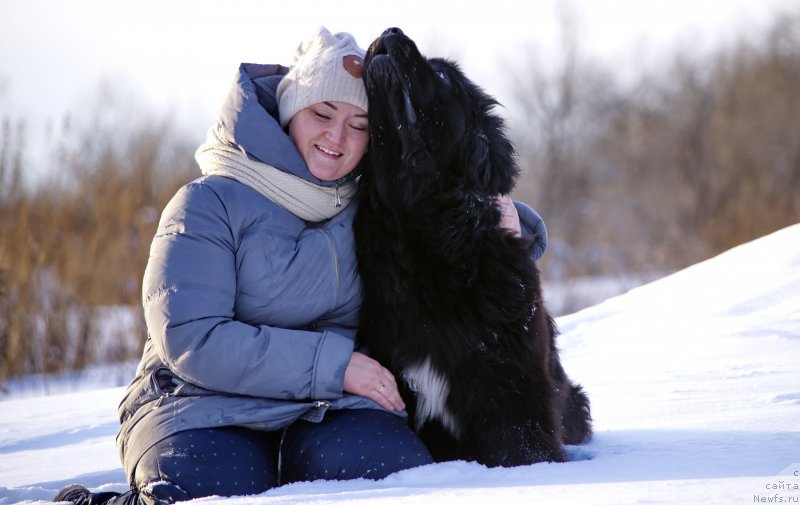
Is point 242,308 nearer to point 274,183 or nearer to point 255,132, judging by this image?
point 274,183

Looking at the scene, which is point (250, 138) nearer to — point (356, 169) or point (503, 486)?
point (356, 169)

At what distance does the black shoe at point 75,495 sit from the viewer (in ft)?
7.08

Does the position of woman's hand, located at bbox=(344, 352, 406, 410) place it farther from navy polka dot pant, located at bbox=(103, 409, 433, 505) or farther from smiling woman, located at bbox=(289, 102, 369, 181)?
smiling woman, located at bbox=(289, 102, 369, 181)

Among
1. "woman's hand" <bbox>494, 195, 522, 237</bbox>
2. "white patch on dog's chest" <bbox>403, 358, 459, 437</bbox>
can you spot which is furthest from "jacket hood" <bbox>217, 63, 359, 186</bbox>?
"white patch on dog's chest" <bbox>403, 358, 459, 437</bbox>

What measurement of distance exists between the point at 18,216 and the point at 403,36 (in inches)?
178

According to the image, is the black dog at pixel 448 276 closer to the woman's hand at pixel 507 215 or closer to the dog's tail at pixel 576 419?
the woman's hand at pixel 507 215

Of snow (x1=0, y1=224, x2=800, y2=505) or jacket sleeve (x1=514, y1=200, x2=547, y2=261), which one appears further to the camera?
jacket sleeve (x1=514, y1=200, x2=547, y2=261)

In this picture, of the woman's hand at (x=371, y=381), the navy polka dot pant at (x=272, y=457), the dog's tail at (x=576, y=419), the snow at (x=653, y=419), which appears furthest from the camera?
the dog's tail at (x=576, y=419)

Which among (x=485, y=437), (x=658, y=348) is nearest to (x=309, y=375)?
(x=485, y=437)

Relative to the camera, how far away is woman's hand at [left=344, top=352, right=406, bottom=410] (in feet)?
7.52

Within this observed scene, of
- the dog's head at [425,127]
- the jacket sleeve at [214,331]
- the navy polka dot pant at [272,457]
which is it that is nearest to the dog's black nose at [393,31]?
the dog's head at [425,127]

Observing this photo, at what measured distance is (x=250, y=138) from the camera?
235 centimetres

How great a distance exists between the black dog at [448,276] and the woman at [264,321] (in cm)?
8

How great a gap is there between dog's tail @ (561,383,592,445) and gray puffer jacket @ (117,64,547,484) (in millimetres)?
702
